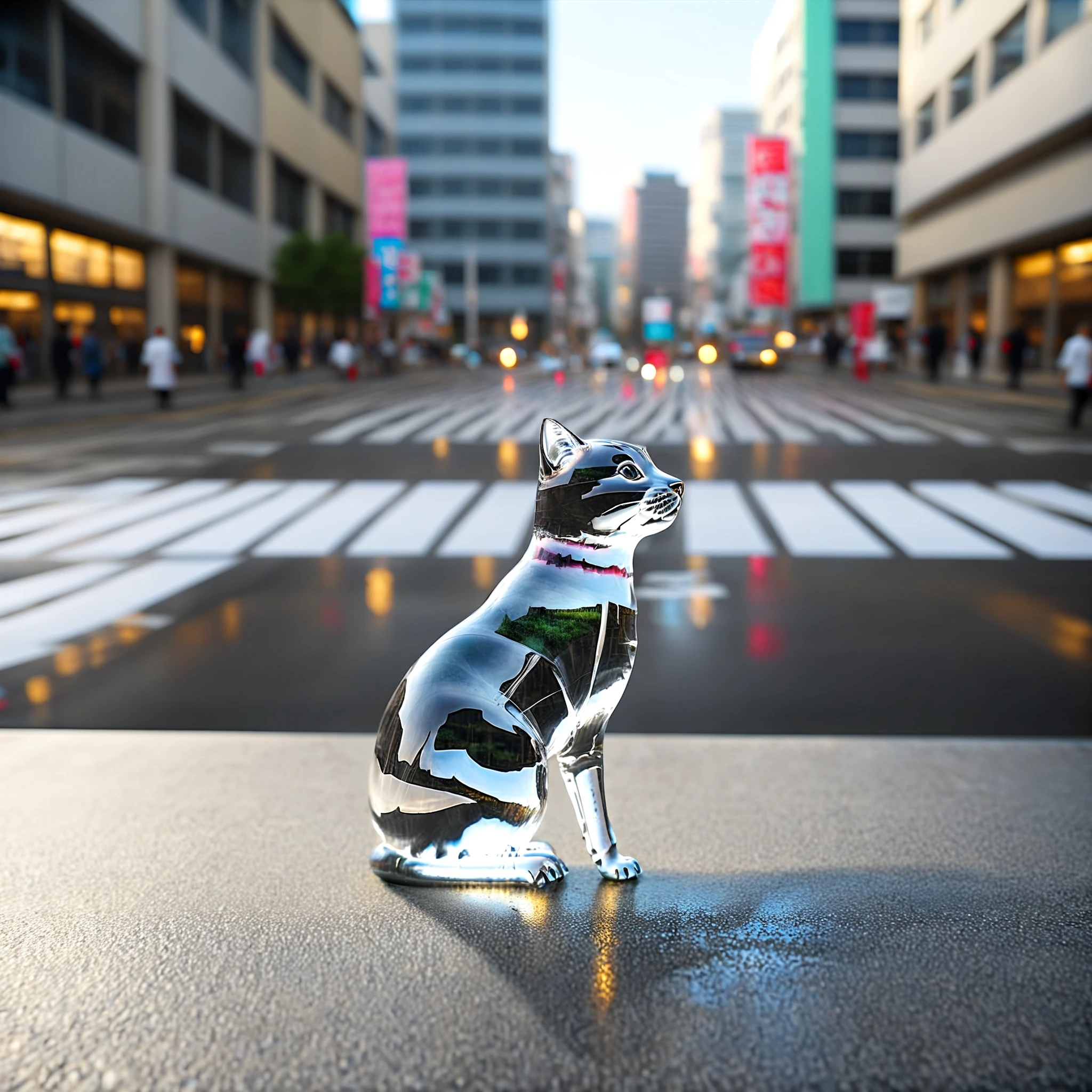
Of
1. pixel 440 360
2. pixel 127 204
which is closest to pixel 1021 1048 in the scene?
pixel 127 204

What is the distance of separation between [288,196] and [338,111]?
12.3m

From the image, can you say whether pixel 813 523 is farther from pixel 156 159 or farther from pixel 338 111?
pixel 338 111

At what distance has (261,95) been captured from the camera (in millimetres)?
50625

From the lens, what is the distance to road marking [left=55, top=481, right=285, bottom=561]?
9812 mm

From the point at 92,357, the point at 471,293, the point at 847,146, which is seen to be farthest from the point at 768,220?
the point at 92,357

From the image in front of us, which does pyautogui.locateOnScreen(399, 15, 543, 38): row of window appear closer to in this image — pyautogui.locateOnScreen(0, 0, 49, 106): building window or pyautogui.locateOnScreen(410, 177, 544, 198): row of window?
pyautogui.locateOnScreen(410, 177, 544, 198): row of window

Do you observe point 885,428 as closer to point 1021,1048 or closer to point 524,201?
point 1021,1048

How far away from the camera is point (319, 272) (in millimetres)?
49406

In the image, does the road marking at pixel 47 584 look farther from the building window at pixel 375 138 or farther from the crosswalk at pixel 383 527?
the building window at pixel 375 138

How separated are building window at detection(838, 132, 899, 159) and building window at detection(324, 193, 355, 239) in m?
33.7

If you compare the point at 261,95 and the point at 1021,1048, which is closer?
the point at 1021,1048

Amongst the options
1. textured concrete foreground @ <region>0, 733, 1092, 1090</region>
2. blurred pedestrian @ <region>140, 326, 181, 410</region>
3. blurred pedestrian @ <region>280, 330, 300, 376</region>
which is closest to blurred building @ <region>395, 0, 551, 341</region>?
blurred pedestrian @ <region>280, 330, 300, 376</region>

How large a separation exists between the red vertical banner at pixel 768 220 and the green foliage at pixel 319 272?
3126 cm

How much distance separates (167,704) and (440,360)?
7219 cm
